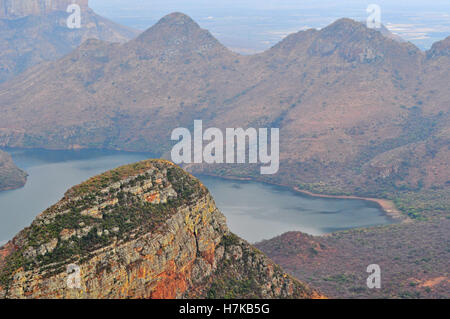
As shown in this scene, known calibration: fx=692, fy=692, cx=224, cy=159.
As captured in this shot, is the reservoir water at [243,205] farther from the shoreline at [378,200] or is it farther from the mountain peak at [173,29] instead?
the mountain peak at [173,29]

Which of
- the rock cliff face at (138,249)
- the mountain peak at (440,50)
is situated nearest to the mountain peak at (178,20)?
the mountain peak at (440,50)

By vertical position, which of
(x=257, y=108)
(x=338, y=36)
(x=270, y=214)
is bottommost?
(x=270, y=214)

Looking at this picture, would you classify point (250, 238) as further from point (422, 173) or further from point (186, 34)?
point (186, 34)

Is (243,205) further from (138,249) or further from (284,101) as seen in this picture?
(138,249)

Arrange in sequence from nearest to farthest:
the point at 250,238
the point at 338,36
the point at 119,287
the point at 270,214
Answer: the point at 119,287
the point at 250,238
the point at 270,214
the point at 338,36

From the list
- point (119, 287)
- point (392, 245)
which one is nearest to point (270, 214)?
point (392, 245)

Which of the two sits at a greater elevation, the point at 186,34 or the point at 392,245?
the point at 186,34
